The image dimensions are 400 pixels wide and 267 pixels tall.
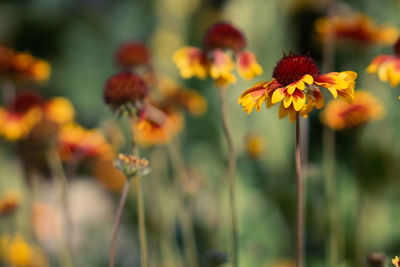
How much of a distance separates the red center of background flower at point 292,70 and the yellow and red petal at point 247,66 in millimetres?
226

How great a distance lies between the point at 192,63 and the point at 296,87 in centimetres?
39

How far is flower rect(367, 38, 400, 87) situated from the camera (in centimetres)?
78

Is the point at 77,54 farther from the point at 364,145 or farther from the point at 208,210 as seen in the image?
the point at 364,145

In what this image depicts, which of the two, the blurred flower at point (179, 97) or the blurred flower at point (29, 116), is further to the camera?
the blurred flower at point (179, 97)

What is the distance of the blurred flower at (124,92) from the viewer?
825 millimetres

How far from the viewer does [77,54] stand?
10.1 ft

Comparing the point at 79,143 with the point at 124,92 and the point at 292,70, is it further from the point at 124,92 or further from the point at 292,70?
the point at 292,70


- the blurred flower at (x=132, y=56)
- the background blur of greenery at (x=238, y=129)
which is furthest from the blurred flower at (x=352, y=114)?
the blurred flower at (x=132, y=56)

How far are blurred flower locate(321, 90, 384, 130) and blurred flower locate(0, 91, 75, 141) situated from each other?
702 mm

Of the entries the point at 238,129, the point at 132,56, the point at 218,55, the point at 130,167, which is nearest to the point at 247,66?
the point at 218,55

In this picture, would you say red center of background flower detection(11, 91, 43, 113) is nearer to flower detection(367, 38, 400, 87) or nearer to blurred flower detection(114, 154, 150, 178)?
blurred flower detection(114, 154, 150, 178)

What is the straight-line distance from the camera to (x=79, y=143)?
1.20 meters

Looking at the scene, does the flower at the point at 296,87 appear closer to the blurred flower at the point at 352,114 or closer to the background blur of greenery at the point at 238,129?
the background blur of greenery at the point at 238,129

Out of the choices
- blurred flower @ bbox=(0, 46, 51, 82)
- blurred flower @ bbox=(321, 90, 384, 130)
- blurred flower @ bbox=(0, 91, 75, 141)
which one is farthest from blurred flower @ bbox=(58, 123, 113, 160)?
blurred flower @ bbox=(321, 90, 384, 130)
